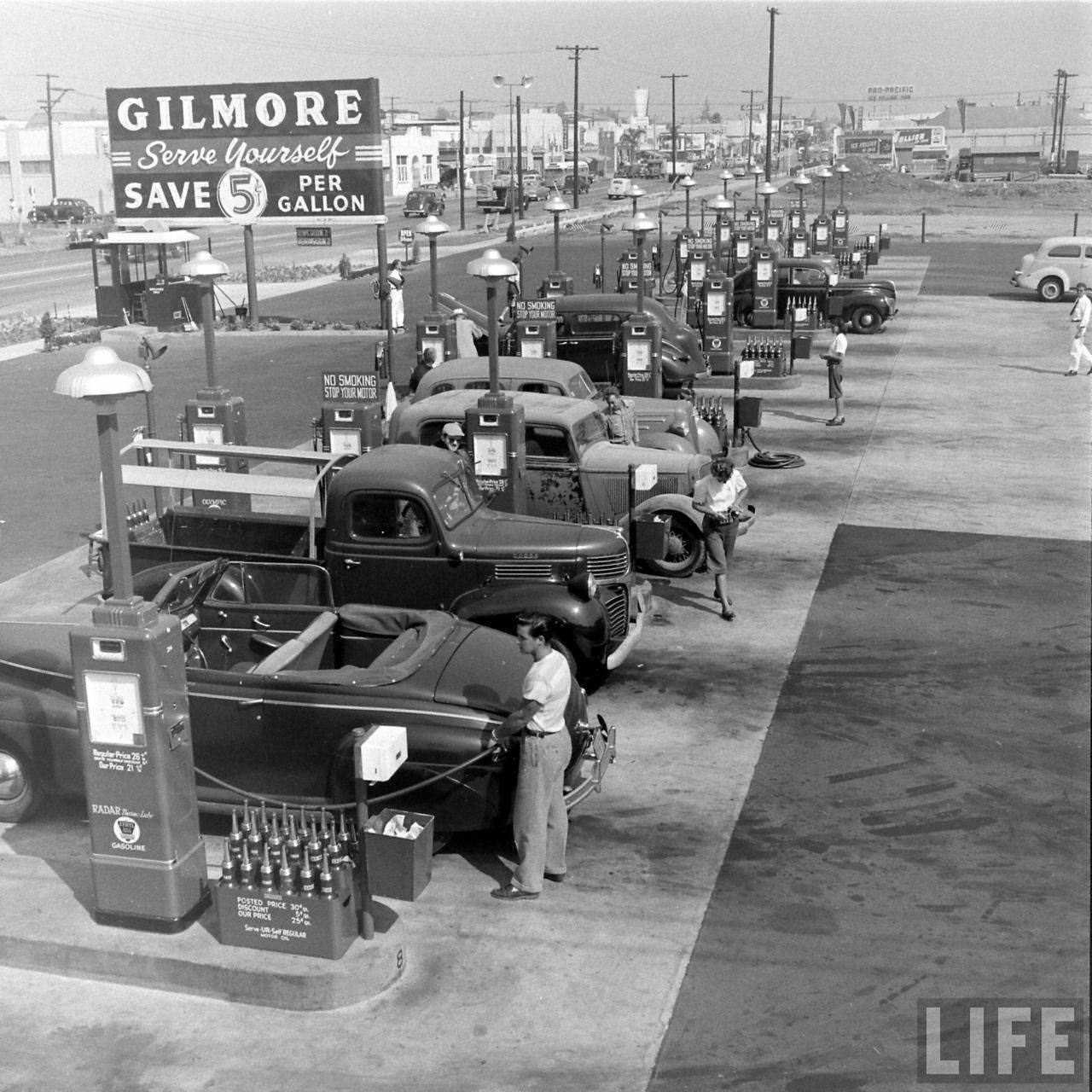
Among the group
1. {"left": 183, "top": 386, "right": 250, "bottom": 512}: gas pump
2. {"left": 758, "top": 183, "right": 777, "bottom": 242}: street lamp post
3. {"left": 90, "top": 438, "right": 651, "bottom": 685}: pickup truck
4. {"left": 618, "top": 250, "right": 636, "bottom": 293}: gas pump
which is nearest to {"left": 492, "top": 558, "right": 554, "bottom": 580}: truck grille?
{"left": 90, "top": 438, "right": 651, "bottom": 685}: pickup truck

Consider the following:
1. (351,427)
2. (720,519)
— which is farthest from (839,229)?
(720,519)

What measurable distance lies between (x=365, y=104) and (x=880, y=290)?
1349 cm

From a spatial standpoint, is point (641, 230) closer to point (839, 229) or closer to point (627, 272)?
point (627, 272)

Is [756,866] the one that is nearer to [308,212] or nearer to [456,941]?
[456,941]

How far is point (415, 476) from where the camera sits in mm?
10625

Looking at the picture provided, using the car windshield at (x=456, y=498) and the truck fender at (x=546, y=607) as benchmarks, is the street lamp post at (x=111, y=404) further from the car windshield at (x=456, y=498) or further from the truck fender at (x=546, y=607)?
the car windshield at (x=456, y=498)

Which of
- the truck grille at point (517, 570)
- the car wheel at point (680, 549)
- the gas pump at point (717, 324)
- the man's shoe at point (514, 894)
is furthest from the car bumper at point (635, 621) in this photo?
the gas pump at point (717, 324)

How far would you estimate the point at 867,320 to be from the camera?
102 feet

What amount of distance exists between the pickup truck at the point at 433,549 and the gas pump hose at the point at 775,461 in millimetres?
7858

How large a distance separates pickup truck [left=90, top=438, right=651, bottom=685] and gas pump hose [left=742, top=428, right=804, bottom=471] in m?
7.86

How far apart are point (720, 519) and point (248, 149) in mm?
14979

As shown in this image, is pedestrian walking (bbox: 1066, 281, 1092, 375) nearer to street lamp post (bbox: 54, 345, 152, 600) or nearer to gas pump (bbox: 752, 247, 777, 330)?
gas pump (bbox: 752, 247, 777, 330)

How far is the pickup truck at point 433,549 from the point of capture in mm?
10367

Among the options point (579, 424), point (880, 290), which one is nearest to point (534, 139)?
point (880, 290)
